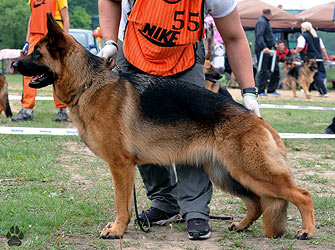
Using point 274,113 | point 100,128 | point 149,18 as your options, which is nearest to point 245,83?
point 149,18

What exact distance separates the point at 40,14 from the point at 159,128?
564 cm

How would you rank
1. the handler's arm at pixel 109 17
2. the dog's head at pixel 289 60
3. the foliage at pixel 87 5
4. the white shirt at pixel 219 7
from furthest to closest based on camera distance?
the foliage at pixel 87 5
the dog's head at pixel 289 60
the handler's arm at pixel 109 17
the white shirt at pixel 219 7

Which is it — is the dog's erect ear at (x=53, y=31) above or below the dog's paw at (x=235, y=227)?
above

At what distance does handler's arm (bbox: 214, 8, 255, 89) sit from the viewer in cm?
372

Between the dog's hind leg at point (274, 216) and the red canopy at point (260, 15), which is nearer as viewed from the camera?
the dog's hind leg at point (274, 216)

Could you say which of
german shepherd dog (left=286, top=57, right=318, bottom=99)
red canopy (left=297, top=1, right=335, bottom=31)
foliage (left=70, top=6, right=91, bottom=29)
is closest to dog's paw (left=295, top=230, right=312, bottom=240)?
german shepherd dog (left=286, top=57, right=318, bottom=99)

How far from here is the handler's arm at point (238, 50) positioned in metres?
3.72

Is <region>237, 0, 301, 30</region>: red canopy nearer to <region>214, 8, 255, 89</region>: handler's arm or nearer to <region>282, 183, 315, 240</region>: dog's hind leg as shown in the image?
<region>214, 8, 255, 89</region>: handler's arm

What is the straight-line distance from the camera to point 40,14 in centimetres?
823

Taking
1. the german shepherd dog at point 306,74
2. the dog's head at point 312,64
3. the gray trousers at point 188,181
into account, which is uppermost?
the gray trousers at point 188,181

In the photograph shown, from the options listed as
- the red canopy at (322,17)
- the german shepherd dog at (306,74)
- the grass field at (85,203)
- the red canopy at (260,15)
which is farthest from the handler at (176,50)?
the red canopy at (322,17)

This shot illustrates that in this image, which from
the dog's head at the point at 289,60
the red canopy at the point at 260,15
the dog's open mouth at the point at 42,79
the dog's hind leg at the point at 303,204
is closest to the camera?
the dog's hind leg at the point at 303,204

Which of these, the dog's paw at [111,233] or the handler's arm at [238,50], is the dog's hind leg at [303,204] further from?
the dog's paw at [111,233]

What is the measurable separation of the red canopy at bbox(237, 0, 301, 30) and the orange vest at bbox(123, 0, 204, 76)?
20.4 m
